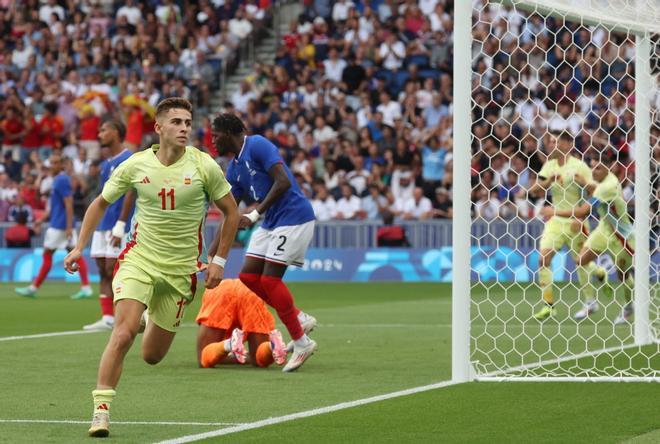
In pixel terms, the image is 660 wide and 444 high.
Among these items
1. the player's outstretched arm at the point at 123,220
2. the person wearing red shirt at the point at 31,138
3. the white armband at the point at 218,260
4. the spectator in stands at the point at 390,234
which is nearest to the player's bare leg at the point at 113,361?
the white armband at the point at 218,260

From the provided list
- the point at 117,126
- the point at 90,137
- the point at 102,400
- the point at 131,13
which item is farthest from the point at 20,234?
the point at 102,400

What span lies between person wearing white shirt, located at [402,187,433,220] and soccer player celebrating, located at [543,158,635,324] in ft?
31.0

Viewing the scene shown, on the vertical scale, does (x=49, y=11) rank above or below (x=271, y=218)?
above

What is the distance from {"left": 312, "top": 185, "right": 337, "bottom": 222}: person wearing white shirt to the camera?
90.2ft

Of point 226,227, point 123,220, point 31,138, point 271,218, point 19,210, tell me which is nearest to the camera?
point 226,227

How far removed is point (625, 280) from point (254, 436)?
32.6ft

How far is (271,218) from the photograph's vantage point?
11438mm

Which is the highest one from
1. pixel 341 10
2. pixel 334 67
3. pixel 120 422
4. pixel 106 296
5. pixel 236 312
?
pixel 341 10

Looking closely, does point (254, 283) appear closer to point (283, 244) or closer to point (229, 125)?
point (283, 244)

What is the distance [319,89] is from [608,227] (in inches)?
575

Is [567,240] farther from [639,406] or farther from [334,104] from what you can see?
[334,104]

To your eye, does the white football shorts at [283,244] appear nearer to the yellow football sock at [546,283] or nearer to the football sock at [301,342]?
the football sock at [301,342]

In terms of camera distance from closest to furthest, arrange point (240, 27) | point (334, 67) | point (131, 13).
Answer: point (334, 67), point (240, 27), point (131, 13)

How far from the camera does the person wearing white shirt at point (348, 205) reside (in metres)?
27.3
